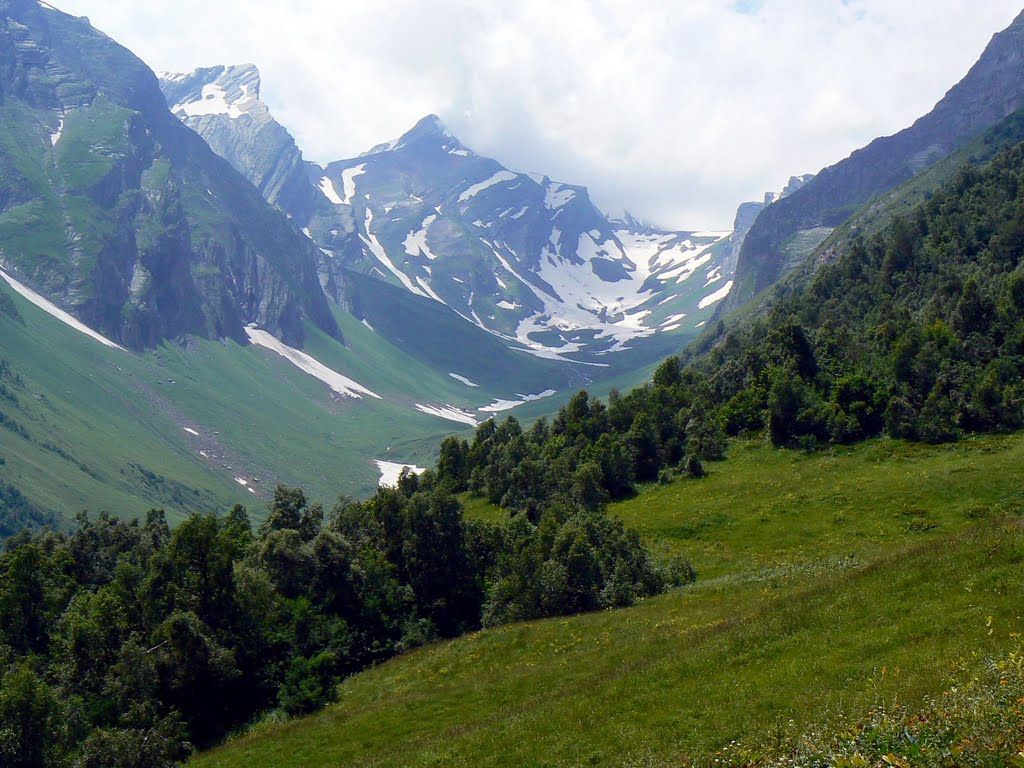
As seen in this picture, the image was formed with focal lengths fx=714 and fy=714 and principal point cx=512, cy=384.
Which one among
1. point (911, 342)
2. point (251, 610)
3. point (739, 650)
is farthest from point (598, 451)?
point (739, 650)

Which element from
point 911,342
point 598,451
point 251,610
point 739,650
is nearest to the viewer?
point 739,650

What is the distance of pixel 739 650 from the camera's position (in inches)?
1083

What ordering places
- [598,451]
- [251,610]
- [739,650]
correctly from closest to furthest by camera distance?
[739,650], [251,610], [598,451]

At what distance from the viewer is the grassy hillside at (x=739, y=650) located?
21.7 metres

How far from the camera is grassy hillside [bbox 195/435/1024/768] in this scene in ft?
71.3

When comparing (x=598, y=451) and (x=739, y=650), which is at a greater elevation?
(x=598, y=451)

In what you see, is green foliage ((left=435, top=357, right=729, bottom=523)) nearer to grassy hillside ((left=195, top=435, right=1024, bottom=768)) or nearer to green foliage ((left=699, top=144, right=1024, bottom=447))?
green foliage ((left=699, top=144, right=1024, bottom=447))

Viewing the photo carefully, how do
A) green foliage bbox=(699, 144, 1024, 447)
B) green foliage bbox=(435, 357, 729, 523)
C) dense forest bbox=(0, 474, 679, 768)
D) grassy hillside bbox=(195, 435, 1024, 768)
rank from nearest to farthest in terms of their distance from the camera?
grassy hillside bbox=(195, 435, 1024, 768) < dense forest bbox=(0, 474, 679, 768) < green foliage bbox=(699, 144, 1024, 447) < green foliage bbox=(435, 357, 729, 523)

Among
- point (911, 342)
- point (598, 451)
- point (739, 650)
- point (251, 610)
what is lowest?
point (739, 650)

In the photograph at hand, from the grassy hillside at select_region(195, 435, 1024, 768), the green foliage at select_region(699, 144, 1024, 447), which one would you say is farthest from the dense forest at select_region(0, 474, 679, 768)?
the green foliage at select_region(699, 144, 1024, 447)

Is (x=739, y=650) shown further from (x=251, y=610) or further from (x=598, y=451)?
(x=598, y=451)

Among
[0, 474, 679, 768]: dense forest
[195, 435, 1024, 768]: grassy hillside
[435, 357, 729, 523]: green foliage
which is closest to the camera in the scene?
[195, 435, 1024, 768]: grassy hillside

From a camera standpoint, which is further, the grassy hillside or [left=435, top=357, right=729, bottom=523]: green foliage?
[left=435, top=357, right=729, bottom=523]: green foliage

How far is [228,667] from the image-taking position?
45.8 m
